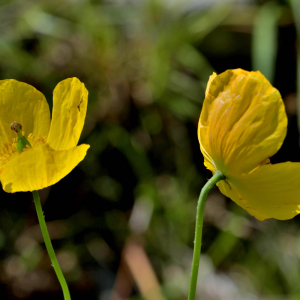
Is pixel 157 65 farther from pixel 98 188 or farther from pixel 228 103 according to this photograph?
pixel 228 103

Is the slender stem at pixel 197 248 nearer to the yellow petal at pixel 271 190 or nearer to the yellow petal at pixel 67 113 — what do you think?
the yellow petal at pixel 271 190

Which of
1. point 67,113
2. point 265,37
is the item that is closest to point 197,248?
point 67,113

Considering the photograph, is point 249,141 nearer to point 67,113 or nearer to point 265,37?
point 67,113

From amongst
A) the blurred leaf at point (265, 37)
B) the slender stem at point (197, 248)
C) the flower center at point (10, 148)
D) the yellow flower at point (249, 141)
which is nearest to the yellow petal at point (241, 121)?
the yellow flower at point (249, 141)

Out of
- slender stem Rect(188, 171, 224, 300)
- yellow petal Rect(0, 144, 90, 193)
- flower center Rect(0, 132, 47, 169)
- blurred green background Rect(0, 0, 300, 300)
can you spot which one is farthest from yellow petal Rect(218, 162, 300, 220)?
blurred green background Rect(0, 0, 300, 300)

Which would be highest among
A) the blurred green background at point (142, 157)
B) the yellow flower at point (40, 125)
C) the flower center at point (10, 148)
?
the yellow flower at point (40, 125)

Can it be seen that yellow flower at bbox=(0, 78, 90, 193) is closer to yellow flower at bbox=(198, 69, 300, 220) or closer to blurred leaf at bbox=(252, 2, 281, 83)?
yellow flower at bbox=(198, 69, 300, 220)
